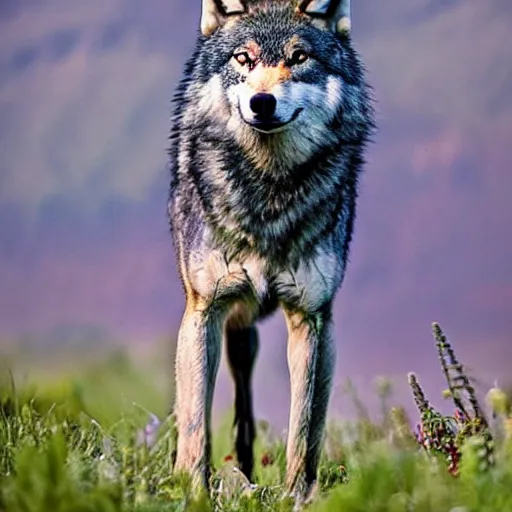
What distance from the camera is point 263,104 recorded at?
14.6ft

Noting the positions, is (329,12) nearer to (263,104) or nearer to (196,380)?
(263,104)

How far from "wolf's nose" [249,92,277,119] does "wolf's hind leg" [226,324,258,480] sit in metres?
1.80

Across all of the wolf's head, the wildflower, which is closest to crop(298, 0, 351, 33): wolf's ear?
the wolf's head

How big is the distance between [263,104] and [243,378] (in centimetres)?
207

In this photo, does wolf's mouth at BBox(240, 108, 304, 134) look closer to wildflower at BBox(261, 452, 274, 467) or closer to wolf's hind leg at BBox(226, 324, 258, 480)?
wolf's hind leg at BBox(226, 324, 258, 480)

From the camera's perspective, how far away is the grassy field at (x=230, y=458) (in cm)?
272

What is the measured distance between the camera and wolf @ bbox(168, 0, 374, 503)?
4.78 m

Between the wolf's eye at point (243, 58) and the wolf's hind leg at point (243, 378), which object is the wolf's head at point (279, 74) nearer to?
the wolf's eye at point (243, 58)

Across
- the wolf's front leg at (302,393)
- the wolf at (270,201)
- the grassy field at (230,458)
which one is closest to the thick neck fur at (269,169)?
the wolf at (270,201)

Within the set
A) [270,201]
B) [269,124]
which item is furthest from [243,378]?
[269,124]

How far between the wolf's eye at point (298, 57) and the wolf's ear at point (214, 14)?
0.44 metres

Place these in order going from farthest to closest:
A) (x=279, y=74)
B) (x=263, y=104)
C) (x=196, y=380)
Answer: (x=196, y=380)
(x=279, y=74)
(x=263, y=104)

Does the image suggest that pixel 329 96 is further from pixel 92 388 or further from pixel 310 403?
pixel 92 388

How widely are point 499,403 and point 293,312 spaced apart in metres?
1.58
